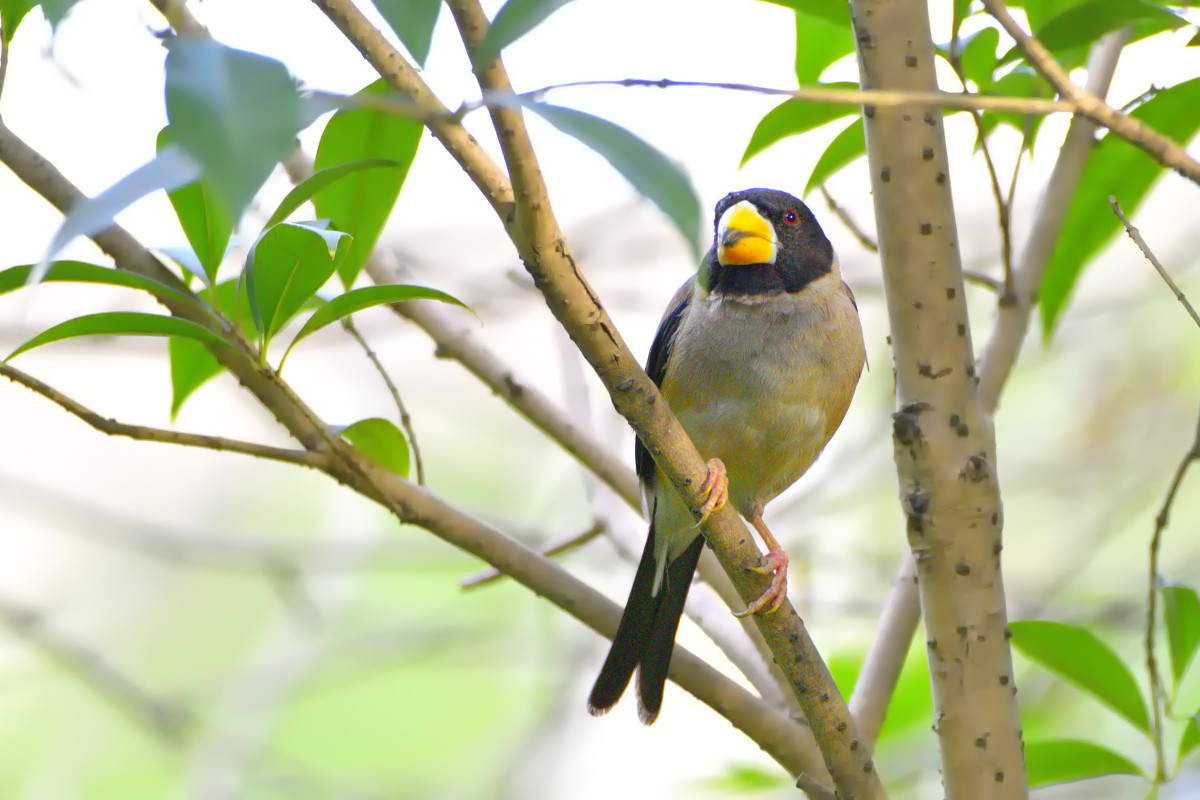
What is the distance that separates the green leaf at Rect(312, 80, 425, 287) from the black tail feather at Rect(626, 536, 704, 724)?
987 millimetres

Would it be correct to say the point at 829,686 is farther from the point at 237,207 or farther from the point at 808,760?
the point at 237,207

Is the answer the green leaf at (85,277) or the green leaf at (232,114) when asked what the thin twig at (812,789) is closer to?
the green leaf at (85,277)

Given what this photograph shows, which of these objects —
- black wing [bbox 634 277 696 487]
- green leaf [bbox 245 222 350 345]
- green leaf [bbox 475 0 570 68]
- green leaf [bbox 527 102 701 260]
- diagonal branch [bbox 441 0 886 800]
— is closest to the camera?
green leaf [bbox 527 102 701 260]

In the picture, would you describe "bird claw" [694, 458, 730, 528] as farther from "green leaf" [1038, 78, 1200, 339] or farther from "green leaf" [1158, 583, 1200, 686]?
"green leaf" [1038, 78, 1200, 339]

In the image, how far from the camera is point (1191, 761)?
129 inches

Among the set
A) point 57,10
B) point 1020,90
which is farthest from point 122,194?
point 1020,90

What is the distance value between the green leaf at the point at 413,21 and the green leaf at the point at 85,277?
0.66m

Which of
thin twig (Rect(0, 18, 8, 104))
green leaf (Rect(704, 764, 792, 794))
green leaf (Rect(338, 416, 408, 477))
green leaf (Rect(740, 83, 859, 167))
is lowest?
green leaf (Rect(704, 764, 792, 794))

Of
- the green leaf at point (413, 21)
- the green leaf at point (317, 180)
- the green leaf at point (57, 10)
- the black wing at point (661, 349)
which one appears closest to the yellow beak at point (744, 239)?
the black wing at point (661, 349)

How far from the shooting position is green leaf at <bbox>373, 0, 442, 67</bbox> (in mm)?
1139

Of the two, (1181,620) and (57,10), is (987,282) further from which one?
(57,10)

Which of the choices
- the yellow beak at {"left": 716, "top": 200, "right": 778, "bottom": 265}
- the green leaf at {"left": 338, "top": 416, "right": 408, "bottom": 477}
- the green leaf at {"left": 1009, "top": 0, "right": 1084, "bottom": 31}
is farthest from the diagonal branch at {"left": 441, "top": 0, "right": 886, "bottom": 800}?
the green leaf at {"left": 1009, "top": 0, "right": 1084, "bottom": 31}

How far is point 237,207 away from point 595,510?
2178 mm

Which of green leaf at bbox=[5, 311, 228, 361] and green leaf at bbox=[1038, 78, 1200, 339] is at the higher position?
green leaf at bbox=[1038, 78, 1200, 339]
